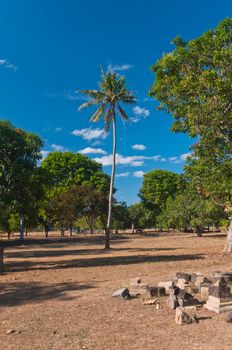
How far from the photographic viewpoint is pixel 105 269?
52.2 feet

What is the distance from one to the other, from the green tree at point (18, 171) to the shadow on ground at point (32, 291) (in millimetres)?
7185

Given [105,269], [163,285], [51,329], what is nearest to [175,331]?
[51,329]

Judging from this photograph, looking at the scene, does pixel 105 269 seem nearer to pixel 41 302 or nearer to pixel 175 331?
pixel 41 302

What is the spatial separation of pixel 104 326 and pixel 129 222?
65.4 m

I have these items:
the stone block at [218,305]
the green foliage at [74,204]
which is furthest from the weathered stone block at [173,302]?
the green foliage at [74,204]

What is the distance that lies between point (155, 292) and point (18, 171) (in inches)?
485

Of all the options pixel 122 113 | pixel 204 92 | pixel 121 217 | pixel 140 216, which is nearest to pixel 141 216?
pixel 140 216

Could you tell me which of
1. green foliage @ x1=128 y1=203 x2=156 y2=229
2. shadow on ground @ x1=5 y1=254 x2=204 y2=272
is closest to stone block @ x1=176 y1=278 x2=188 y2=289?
shadow on ground @ x1=5 y1=254 x2=204 y2=272

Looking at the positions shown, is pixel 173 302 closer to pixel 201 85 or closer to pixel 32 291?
pixel 32 291

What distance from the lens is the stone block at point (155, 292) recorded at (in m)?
9.60

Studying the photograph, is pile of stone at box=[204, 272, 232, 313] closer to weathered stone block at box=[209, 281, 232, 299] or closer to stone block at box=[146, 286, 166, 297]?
weathered stone block at box=[209, 281, 232, 299]

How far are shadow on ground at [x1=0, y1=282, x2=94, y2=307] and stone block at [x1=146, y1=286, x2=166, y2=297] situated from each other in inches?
90.3

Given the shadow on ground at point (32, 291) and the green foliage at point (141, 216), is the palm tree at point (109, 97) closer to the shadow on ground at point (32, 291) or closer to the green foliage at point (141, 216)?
the shadow on ground at point (32, 291)

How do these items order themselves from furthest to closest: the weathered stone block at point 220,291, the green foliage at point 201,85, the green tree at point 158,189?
the green tree at point 158,189
the green foliage at point 201,85
the weathered stone block at point 220,291
